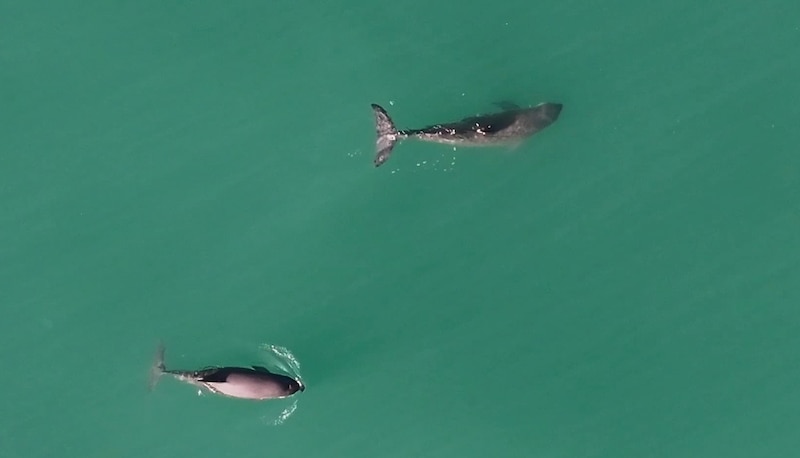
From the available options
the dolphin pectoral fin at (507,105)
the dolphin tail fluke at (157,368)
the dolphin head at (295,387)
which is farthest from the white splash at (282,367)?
the dolphin pectoral fin at (507,105)

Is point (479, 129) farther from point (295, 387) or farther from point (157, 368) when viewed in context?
point (157, 368)

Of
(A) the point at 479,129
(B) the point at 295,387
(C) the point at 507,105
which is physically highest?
(C) the point at 507,105

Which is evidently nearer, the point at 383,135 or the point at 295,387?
the point at 295,387

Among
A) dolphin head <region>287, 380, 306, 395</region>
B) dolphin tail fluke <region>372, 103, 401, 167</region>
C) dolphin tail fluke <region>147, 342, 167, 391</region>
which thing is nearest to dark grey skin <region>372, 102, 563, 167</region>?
dolphin tail fluke <region>372, 103, 401, 167</region>

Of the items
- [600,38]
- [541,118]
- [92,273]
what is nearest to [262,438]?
[92,273]

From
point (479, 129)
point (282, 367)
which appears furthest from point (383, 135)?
point (282, 367)

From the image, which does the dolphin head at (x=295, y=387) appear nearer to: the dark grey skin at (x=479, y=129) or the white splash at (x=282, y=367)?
the white splash at (x=282, y=367)

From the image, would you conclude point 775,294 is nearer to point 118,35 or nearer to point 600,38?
point 600,38

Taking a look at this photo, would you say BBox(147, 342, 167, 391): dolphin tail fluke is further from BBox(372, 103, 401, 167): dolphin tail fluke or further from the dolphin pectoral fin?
the dolphin pectoral fin
